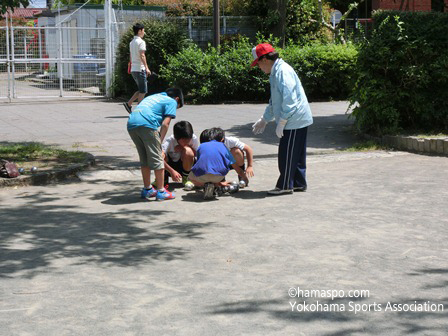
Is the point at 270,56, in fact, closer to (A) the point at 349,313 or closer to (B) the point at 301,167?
(B) the point at 301,167

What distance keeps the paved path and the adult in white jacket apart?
306 millimetres

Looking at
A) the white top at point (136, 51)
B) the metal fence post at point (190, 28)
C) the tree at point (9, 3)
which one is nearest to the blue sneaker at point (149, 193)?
the tree at point (9, 3)

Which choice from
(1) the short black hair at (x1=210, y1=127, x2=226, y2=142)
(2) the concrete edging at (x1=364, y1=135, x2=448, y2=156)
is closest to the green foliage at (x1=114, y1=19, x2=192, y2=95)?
(2) the concrete edging at (x1=364, y1=135, x2=448, y2=156)

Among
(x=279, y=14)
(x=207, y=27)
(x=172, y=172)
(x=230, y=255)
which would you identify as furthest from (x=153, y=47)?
(x=230, y=255)

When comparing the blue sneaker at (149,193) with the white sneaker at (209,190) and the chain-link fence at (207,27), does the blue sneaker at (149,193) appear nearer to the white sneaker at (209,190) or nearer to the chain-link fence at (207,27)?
the white sneaker at (209,190)

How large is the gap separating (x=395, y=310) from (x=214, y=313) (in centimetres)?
112

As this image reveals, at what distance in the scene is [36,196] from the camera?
26.8ft

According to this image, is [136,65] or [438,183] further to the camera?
[136,65]

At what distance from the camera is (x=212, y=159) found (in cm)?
789

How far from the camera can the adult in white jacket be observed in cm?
796

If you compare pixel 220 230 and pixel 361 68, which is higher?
pixel 361 68

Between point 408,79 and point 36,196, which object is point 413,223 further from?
point 408,79

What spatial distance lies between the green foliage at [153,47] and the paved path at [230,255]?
9.98 metres

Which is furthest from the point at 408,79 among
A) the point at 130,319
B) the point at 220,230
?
the point at 130,319
